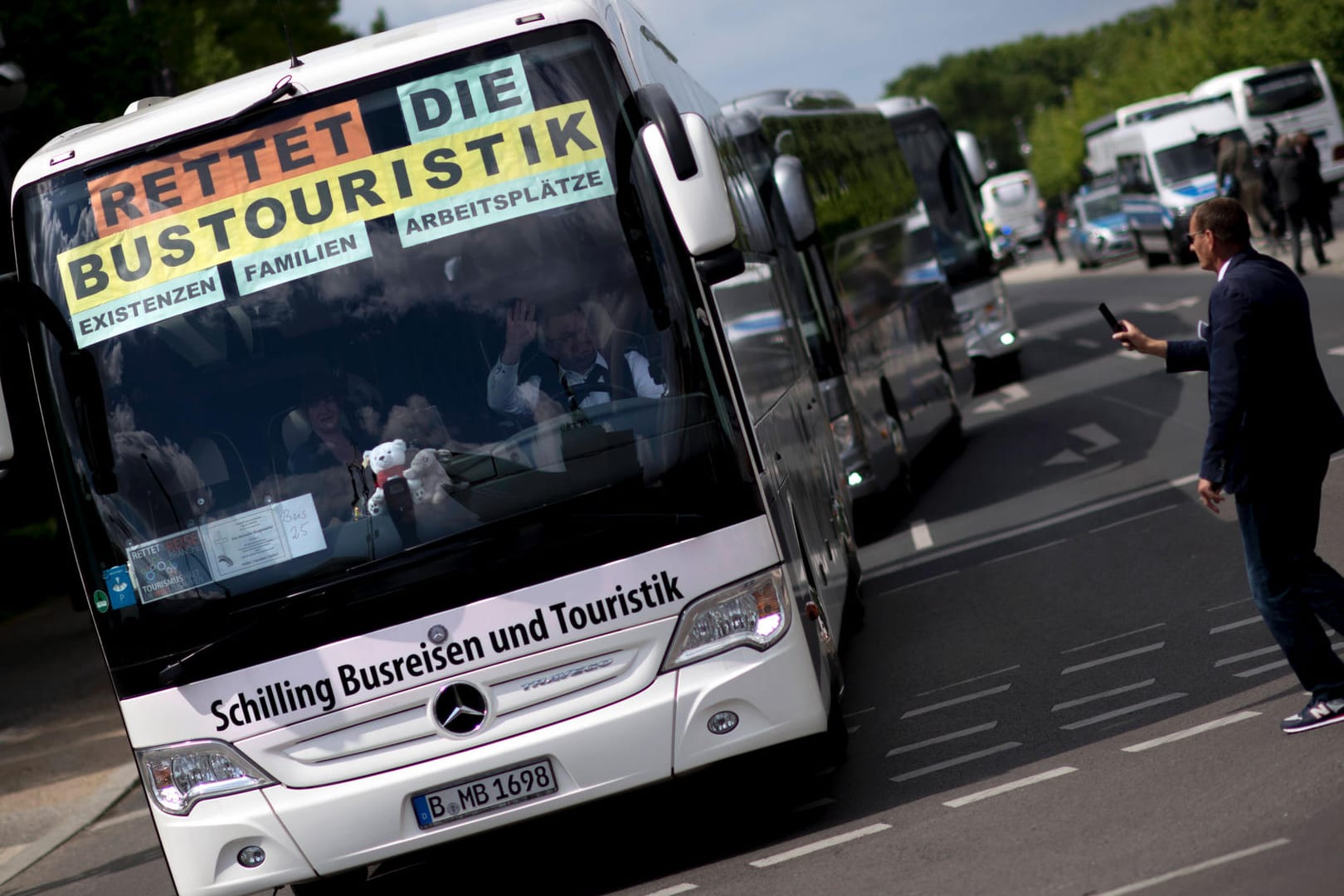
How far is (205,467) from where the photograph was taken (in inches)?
254

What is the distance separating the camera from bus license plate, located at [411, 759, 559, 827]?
20.9 feet

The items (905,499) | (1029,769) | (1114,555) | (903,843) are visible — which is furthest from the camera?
(905,499)

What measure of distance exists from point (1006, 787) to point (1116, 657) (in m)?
1.95

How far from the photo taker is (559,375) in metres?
6.37

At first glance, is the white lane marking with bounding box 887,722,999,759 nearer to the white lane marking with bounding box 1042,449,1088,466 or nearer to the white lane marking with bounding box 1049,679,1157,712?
the white lane marking with bounding box 1049,679,1157,712

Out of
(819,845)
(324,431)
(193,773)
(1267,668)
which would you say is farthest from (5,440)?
(1267,668)

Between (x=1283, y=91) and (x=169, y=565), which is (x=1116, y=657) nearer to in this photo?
(x=169, y=565)

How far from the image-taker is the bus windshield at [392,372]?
20.8 feet

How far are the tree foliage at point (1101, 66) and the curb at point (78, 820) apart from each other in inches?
1476

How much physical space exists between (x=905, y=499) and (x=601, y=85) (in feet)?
34.4

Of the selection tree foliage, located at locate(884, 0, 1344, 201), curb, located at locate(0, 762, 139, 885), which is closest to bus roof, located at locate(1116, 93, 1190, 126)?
tree foliage, located at locate(884, 0, 1344, 201)

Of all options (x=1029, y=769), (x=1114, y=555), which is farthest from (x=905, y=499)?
(x=1029, y=769)

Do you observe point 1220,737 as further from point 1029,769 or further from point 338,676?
point 338,676

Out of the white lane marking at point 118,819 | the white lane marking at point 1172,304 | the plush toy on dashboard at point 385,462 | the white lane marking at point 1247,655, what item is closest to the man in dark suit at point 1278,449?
the white lane marking at point 1247,655
